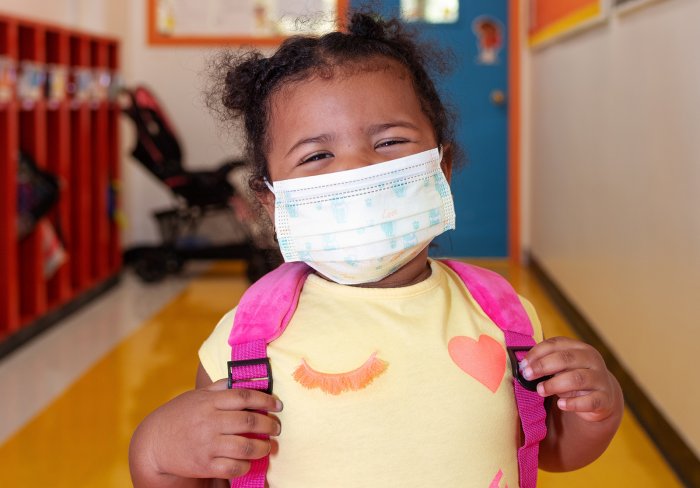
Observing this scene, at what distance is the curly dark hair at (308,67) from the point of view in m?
1.23

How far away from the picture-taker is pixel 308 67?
1217mm

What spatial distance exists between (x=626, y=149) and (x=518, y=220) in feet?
10.5

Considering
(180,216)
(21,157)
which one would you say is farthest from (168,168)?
(21,157)

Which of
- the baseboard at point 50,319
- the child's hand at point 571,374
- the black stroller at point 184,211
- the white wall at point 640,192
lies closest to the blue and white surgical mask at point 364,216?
the child's hand at point 571,374

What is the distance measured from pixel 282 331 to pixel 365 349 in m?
0.11

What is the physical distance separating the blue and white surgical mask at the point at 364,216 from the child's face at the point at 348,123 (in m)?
0.02

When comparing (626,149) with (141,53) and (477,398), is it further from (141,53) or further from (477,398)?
(141,53)

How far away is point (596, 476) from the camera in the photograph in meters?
2.58

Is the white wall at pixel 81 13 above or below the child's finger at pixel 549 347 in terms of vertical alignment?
above

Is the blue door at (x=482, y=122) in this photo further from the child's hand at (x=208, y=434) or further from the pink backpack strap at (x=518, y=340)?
the child's hand at (x=208, y=434)

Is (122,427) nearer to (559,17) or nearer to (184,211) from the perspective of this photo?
(184,211)

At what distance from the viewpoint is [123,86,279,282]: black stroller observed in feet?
17.5

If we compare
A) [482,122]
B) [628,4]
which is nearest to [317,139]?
[628,4]

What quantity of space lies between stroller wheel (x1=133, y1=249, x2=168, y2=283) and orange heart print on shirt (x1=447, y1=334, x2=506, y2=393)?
4.66 meters
